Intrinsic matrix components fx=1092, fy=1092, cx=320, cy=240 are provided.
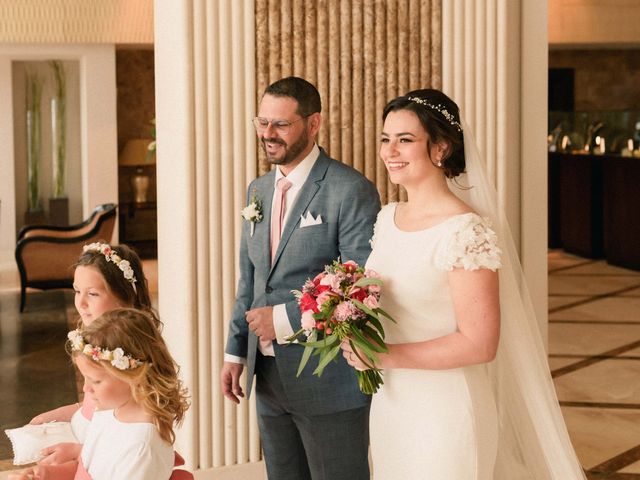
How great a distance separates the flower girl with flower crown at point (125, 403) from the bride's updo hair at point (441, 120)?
0.94 m

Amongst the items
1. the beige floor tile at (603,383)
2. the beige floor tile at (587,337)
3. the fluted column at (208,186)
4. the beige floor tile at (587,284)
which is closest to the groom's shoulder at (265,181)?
the fluted column at (208,186)

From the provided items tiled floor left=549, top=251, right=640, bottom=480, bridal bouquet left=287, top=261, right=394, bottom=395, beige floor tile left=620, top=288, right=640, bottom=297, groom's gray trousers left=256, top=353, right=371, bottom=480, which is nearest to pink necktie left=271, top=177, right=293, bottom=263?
groom's gray trousers left=256, top=353, right=371, bottom=480

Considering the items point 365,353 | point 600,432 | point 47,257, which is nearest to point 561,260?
point 47,257

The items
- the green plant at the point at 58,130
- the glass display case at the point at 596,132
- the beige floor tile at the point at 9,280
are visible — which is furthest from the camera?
the green plant at the point at 58,130

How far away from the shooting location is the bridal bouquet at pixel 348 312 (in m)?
2.93

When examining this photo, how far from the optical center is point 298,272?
3.62 meters

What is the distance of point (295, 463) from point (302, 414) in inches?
8.4

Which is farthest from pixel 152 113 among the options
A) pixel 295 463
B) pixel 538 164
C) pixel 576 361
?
pixel 295 463

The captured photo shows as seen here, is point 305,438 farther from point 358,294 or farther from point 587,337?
point 587,337

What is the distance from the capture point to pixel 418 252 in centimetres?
295

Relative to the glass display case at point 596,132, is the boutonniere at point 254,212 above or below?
below

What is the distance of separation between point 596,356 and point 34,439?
5.92m

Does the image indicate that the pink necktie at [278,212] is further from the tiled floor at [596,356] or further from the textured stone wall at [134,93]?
the textured stone wall at [134,93]

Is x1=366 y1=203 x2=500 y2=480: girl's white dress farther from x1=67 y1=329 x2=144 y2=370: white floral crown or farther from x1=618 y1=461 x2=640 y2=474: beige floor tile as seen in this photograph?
x1=618 y1=461 x2=640 y2=474: beige floor tile
